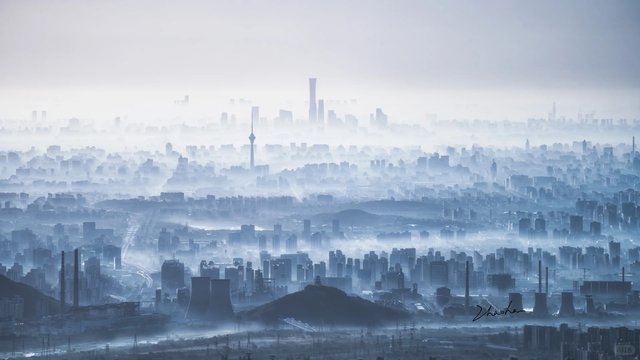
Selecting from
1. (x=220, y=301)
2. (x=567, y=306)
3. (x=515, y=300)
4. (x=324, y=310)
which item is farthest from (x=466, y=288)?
(x=220, y=301)

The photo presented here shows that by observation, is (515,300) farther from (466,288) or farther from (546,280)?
(546,280)

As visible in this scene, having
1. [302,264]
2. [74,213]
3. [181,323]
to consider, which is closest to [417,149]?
[74,213]

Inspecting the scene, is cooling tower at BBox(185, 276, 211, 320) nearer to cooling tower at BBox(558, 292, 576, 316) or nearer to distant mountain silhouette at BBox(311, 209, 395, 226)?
cooling tower at BBox(558, 292, 576, 316)

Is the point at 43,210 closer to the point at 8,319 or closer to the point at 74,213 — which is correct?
the point at 74,213

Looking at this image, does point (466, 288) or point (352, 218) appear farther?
point (352, 218)

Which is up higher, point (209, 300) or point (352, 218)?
point (352, 218)

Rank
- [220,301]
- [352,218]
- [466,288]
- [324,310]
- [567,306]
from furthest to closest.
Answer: [352,218] < [466,288] < [567,306] < [220,301] < [324,310]
